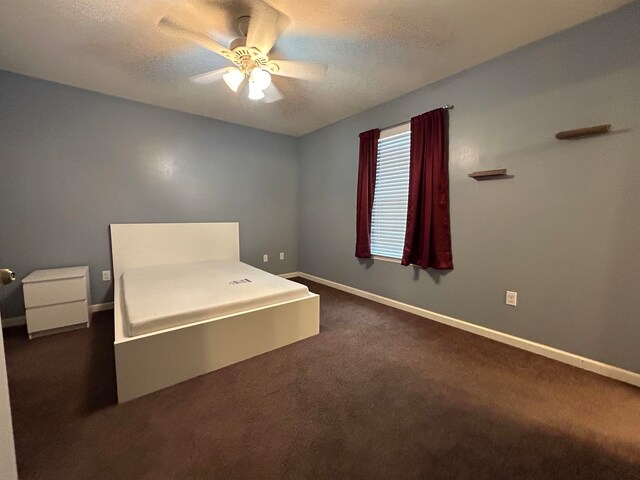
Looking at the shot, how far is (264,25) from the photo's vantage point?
1.65 meters

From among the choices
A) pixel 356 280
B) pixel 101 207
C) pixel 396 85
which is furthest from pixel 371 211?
pixel 101 207

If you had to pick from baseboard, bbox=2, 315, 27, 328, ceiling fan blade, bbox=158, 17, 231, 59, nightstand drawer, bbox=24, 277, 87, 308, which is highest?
ceiling fan blade, bbox=158, 17, 231, 59

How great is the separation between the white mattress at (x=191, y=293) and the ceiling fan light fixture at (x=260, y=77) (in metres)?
1.57

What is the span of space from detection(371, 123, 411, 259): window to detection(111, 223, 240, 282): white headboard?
1994 mm

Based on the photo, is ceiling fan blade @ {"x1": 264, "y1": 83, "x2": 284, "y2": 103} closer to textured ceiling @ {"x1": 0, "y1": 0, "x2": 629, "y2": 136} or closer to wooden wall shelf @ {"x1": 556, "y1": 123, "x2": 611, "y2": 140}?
textured ceiling @ {"x1": 0, "y1": 0, "x2": 629, "y2": 136}

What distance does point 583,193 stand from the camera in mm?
1884

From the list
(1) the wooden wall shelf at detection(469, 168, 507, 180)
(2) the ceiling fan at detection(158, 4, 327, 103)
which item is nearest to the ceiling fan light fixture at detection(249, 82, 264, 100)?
(2) the ceiling fan at detection(158, 4, 327, 103)

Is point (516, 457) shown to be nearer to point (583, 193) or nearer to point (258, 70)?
point (583, 193)

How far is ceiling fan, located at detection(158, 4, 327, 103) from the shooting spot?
1.61m

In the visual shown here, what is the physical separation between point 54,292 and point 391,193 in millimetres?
3373

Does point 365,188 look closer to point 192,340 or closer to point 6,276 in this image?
point 192,340

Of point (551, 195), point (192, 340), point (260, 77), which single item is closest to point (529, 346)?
point (551, 195)

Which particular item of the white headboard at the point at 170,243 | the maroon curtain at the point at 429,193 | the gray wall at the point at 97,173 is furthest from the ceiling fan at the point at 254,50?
the white headboard at the point at 170,243

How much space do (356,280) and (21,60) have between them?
387cm
